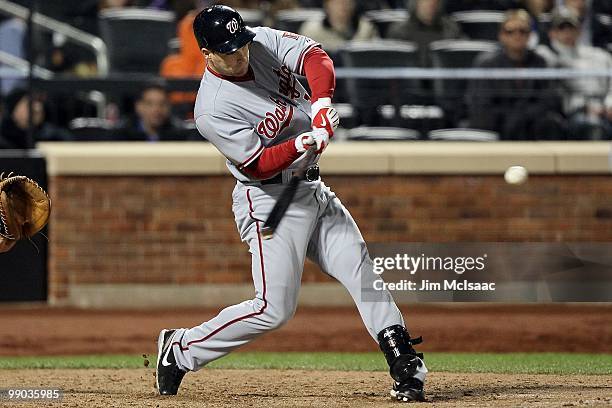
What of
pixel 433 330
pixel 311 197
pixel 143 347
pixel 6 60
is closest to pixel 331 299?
pixel 433 330

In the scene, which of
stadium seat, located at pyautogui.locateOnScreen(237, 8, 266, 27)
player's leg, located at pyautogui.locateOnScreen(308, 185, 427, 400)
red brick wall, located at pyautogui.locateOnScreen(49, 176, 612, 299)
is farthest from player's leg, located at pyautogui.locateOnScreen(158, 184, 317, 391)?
stadium seat, located at pyautogui.locateOnScreen(237, 8, 266, 27)

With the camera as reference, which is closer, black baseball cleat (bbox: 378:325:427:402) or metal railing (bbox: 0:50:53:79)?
black baseball cleat (bbox: 378:325:427:402)

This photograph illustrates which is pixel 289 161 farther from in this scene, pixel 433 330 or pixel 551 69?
pixel 551 69

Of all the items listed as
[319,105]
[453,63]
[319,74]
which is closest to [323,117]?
[319,105]

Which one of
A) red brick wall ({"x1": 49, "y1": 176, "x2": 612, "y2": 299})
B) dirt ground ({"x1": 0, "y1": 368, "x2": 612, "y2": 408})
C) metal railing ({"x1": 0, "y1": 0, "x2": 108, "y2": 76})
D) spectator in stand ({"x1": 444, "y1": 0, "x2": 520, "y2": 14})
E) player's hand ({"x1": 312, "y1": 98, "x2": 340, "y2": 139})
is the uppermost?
player's hand ({"x1": 312, "y1": 98, "x2": 340, "y2": 139})

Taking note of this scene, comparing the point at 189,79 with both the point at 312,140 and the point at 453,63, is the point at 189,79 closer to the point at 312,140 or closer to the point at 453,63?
the point at 453,63

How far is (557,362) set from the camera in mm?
7867

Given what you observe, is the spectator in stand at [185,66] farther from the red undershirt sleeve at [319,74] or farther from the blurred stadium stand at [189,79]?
the red undershirt sleeve at [319,74]

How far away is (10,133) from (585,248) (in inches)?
196

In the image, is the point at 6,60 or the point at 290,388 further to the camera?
the point at 6,60

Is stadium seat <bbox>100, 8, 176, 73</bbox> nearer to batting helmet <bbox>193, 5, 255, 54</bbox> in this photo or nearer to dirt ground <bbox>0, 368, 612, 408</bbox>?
dirt ground <bbox>0, 368, 612, 408</bbox>

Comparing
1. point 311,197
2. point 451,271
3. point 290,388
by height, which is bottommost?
point 290,388

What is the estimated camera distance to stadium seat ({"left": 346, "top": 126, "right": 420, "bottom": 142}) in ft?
34.9

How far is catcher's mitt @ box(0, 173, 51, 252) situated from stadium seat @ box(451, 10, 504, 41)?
6.48m
